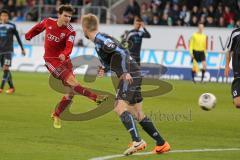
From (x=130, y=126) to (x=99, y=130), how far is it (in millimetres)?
3042

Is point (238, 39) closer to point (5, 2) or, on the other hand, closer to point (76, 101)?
point (76, 101)

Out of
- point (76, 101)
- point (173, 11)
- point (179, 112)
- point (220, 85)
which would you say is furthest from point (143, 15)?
point (179, 112)

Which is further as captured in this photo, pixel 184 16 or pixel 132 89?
pixel 184 16

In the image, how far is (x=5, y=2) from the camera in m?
39.7

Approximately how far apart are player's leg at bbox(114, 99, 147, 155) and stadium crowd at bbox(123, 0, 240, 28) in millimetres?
21362

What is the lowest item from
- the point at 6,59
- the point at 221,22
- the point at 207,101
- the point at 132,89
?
the point at 6,59

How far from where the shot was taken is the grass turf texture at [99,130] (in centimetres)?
1116

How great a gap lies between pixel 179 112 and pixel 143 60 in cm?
1366

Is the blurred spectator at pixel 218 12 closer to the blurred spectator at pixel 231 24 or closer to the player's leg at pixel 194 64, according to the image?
the blurred spectator at pixel 231 24

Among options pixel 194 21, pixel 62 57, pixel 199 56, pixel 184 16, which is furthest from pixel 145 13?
pixel 62 57

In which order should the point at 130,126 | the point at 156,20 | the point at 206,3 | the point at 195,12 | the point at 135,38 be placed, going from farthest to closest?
1. the point at 156,20
2. the point at 206,3
3. the point at 195,12
4. the point at 135,38
5. the point at 130,126

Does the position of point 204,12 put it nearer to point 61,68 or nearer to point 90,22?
point 61,68

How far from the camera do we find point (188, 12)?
33.9 metres

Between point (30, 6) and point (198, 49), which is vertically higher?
point (30, 6)
